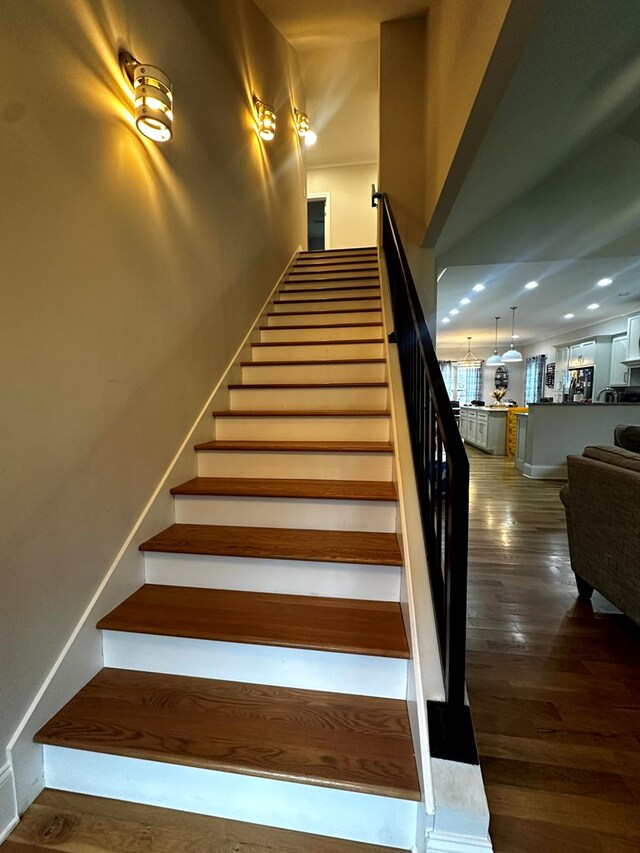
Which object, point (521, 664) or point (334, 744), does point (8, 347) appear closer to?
point (334, 744)

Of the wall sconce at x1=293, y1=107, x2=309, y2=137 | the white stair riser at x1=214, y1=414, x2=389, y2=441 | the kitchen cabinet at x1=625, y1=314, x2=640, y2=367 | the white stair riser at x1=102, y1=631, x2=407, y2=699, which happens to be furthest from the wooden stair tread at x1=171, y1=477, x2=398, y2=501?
the kitchen cabinet at x1=625, y1=314, x2=640, y2=367

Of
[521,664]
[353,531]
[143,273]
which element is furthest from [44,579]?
[521,664]

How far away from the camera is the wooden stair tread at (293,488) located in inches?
65.4

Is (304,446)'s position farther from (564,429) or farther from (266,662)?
(564,429)

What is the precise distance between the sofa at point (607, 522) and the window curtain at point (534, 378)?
9.10m

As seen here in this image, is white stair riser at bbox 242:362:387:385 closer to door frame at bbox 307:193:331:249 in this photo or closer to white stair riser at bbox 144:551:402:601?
white stair riser at bbox 144:551:402:601

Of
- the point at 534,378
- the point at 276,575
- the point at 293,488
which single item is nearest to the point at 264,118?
the point at 293,488

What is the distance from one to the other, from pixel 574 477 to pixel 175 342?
2334 mm

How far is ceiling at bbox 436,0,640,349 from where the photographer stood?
1.71 metres

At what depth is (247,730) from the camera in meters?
1.08

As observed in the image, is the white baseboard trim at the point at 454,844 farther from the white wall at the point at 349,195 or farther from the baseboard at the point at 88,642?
the white wall at the point at 349,195

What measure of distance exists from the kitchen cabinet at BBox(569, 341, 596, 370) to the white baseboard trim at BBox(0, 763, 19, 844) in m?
9.96

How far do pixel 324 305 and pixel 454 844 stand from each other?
3.40m

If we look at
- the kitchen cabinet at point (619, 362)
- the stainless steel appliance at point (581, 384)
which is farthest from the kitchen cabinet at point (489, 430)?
the kitchen cabinet at point (619, 362)
